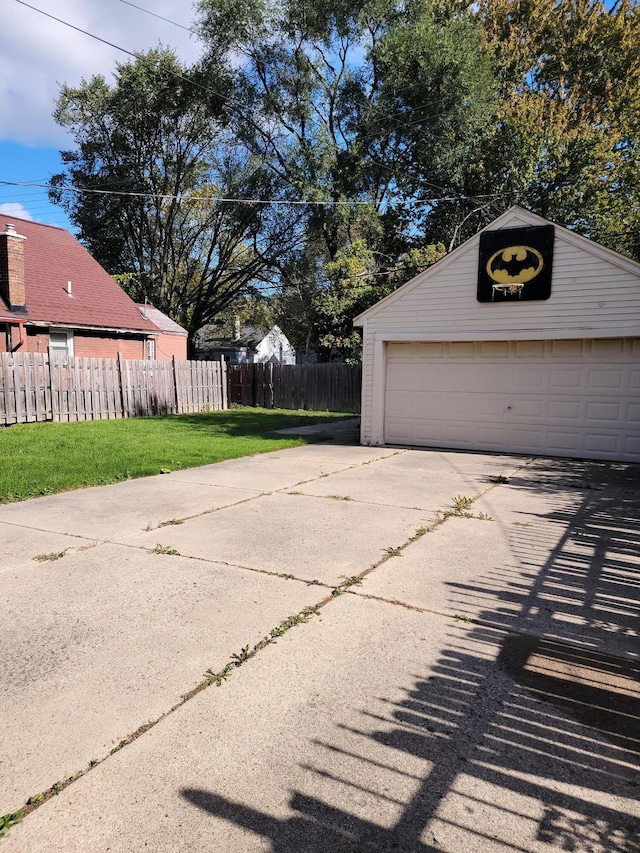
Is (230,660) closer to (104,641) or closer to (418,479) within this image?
(104,641)

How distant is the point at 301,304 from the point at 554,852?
2667cm

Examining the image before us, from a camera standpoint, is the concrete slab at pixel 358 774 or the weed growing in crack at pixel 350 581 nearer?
the concrete slab at pixel 358 774

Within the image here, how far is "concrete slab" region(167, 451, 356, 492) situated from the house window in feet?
35.9

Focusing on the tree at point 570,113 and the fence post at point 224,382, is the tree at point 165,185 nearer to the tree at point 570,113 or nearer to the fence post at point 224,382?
the fence post at point 224,382

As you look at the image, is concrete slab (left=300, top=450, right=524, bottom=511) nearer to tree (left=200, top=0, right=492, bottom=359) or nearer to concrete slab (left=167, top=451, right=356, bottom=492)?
concrete slab (left=167, top=451, right=356, bottom=492)

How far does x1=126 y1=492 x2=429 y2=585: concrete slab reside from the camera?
4.50 metres

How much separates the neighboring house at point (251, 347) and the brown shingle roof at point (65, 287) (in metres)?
19.1

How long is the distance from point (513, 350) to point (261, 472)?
219 inches

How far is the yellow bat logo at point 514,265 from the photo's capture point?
10.1 metres

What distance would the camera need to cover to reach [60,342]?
712 inches

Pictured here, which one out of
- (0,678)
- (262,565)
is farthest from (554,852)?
(262,565)

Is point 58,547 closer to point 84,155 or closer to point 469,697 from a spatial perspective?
point 469,697

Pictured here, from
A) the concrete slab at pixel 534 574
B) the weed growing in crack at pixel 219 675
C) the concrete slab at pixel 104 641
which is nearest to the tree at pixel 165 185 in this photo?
the concrete slab at pixel 534 574

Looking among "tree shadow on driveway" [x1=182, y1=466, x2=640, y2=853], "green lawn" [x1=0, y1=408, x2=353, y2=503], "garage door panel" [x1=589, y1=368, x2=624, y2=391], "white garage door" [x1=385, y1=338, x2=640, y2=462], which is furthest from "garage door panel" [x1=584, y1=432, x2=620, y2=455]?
"tree shadow on driveway" [x1=182, y1=466, x2=640, y2=853]
